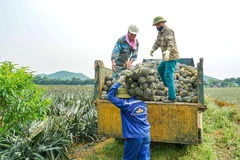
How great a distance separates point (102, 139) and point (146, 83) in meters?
3.55

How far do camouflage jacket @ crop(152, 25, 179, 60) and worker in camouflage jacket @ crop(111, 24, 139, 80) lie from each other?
968mm

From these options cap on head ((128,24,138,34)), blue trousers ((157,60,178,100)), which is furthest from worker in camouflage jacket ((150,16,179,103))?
cap on head ((128,24,138,34))

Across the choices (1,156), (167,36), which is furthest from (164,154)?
(1,156)

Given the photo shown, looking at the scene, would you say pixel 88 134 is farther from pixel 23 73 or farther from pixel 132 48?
pixel 23 73

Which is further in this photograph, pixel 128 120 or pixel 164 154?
pixel 164 154

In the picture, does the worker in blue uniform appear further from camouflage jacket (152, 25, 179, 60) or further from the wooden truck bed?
camouflage jacket (152, 25, 179, 60)

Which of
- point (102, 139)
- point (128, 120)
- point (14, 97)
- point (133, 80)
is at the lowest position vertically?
point (102, 139)

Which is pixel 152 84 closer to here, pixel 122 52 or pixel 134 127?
pixel 134 127

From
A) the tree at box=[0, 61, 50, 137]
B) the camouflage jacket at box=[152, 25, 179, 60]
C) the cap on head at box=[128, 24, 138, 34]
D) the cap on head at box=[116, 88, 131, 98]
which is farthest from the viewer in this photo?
the cap on head at box=[128, 24, 138, 34]

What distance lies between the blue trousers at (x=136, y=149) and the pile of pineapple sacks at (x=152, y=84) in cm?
60

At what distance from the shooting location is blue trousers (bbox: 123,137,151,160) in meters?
3.13

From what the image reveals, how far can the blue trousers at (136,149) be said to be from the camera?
3.13 m

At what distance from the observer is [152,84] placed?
11.7 feet

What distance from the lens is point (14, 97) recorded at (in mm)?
2934
